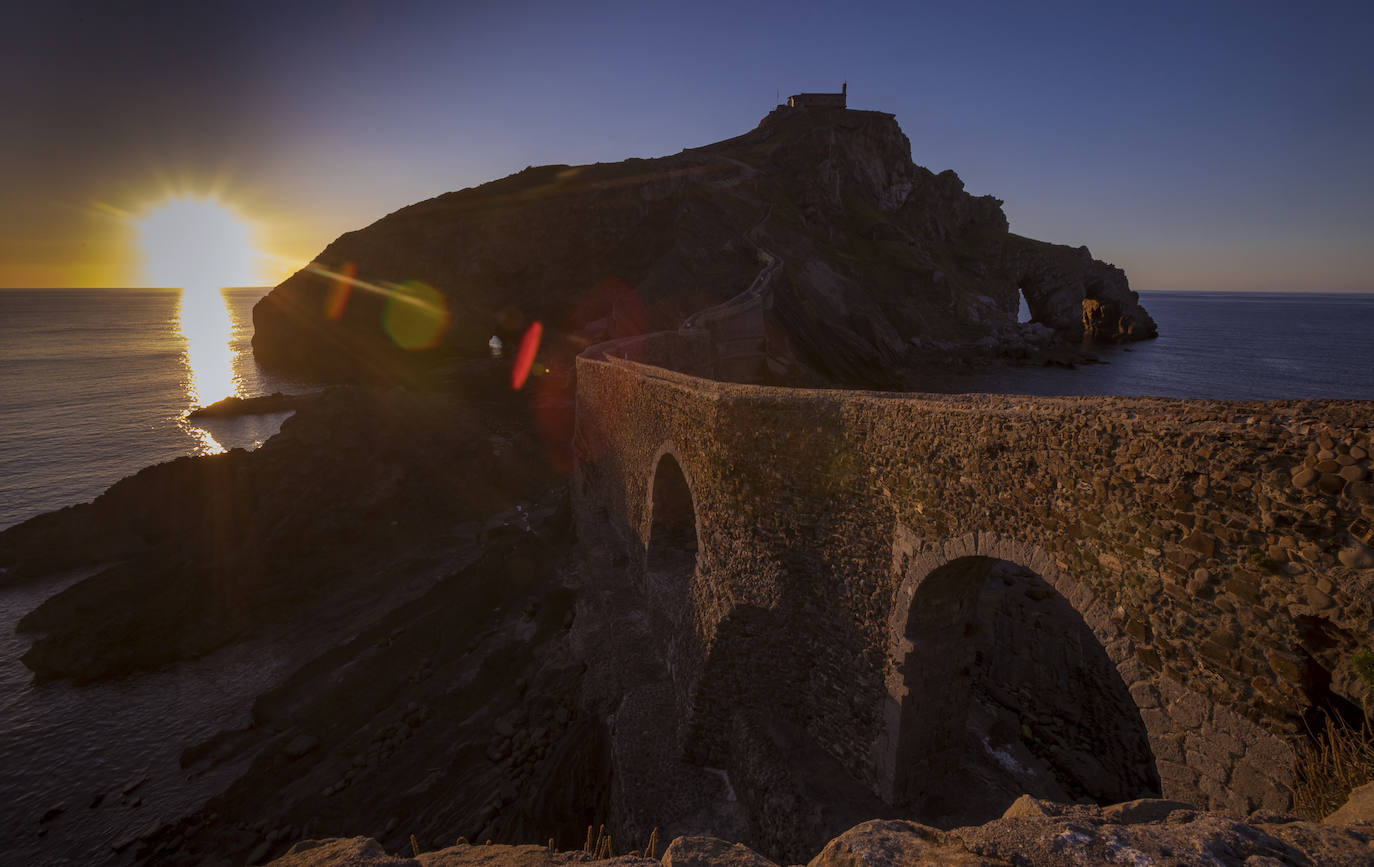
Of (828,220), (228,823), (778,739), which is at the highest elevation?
(828,220)

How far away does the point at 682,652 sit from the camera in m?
12.8

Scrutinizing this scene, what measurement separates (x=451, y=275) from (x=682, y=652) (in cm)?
5999

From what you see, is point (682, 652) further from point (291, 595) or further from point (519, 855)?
point (291, 595)

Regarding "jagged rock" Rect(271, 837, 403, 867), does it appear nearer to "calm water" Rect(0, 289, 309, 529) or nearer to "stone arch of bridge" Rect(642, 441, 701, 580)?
"stone arch of bridge" Rect(642, 441, 701, 580)

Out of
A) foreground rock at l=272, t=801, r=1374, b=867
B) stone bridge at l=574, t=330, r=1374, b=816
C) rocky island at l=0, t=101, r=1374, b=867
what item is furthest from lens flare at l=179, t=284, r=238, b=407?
foreground rock at l=272, t=801, r=1374, b=867

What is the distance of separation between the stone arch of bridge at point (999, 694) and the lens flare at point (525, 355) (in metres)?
43.6

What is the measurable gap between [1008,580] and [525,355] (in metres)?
51.7

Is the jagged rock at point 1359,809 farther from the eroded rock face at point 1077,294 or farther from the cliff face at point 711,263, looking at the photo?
the eroded rock face at point 1077,294

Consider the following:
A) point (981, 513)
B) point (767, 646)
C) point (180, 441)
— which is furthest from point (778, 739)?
point (180, 441)

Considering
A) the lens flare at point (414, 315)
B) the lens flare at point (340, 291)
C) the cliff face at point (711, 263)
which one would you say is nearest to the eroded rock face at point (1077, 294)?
the cliff face at point (711, 263)

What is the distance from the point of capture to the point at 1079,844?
285 cm

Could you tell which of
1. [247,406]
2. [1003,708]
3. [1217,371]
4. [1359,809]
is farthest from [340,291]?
[1217,371]

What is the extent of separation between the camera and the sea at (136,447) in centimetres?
1383

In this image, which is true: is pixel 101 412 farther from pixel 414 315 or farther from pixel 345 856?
pixel 345 856
